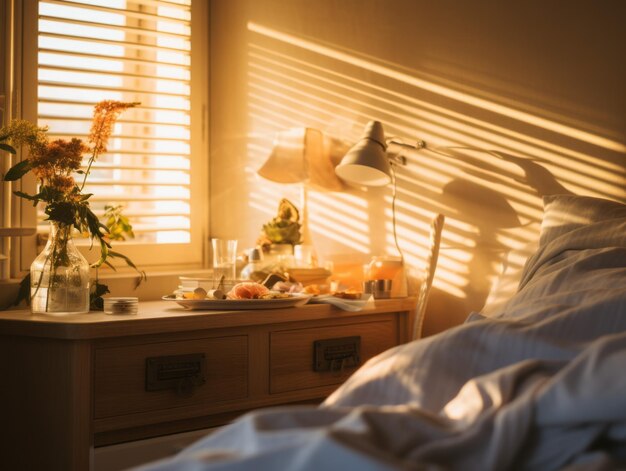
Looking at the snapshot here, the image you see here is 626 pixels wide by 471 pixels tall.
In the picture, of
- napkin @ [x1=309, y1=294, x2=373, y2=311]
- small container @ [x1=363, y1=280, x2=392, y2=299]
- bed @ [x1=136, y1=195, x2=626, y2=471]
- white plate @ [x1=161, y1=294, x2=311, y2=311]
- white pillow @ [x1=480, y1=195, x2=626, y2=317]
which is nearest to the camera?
bed @ [x1=136, y1=195, x2=626, y2=471]

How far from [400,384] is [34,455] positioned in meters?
1.02

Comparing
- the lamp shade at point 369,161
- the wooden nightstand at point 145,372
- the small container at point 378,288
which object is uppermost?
the lamp shade at point 369,161

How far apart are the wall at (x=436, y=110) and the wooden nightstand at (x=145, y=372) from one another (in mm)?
425

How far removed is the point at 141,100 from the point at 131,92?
0.04 meters

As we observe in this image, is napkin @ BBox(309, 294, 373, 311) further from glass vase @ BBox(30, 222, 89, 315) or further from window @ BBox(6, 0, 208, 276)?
window @ BBox(6, 0, 208, 276)

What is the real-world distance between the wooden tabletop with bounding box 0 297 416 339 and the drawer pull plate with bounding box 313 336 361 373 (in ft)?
0.25

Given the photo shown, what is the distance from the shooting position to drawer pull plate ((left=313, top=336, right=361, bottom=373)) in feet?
7.14

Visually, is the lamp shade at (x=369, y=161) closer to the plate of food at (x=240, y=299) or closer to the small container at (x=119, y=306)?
the plate of food at (x=240, y=299)

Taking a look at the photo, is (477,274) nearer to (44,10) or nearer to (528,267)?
(528,267)

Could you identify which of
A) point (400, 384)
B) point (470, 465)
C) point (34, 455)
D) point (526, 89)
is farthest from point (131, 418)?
point (526, 89)

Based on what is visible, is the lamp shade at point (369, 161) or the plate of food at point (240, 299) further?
the lamp shade at point (369, 161)

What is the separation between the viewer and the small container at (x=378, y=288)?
7.58 ft

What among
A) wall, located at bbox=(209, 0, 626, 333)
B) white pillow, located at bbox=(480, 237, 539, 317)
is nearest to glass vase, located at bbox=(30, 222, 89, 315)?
wall, located at bbox=(209, 0, 626, 333)

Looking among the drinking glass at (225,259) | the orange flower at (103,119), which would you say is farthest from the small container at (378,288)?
the orange flower at (103,119)
